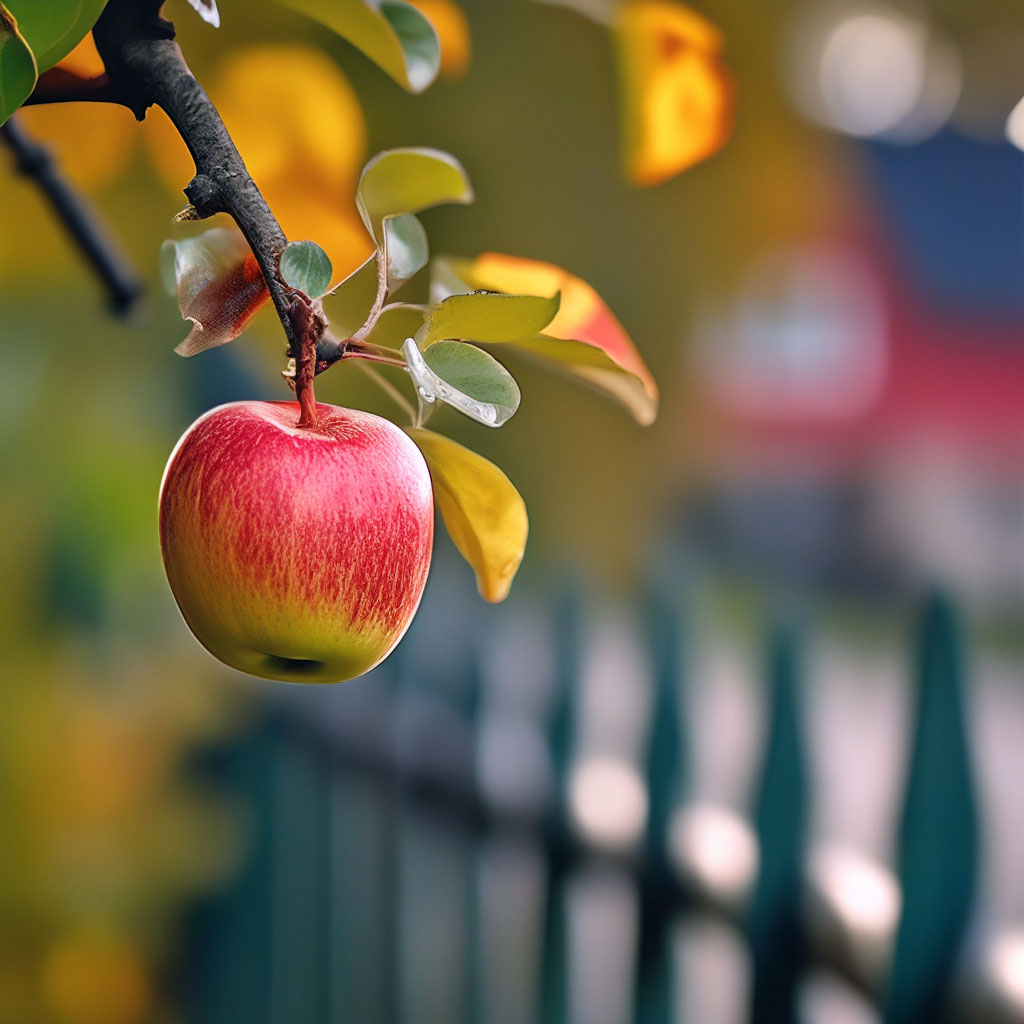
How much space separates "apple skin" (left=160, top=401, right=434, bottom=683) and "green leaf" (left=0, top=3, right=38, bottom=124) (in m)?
0.09

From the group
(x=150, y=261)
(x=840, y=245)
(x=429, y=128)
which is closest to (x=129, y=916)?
(x=150, y=261)

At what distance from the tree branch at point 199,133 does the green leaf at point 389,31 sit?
0.07 m

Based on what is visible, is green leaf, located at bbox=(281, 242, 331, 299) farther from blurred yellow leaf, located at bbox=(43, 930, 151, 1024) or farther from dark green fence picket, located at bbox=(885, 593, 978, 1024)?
blurred yellow leaf, located at bbox=(43, 930, 151, 1024)

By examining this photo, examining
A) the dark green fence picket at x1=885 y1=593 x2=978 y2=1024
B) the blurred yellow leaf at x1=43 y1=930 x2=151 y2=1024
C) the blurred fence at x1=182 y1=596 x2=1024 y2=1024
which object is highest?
the dark green fence picket at x1=885 y1=593 x2=978 y2=1024

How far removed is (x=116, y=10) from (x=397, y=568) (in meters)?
0.15

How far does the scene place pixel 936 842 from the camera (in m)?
0.80

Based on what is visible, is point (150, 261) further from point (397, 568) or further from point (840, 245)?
point (840, 245)

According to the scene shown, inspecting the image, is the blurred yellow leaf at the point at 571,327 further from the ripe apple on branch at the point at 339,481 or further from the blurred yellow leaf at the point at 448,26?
the blurred yellow leaf at the point at 448,26

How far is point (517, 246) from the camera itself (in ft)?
9.23

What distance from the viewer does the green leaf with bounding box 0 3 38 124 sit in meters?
0.23

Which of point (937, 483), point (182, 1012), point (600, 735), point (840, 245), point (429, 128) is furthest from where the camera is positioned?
point (937, 483)

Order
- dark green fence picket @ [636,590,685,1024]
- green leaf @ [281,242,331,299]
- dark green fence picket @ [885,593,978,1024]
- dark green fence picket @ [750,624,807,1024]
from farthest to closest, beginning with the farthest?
dark green fence picket @ [636,590,685,1024] < dark green fence picket @ [750,624,807,1024] < dark green fence picket @ [885,593,978,1024] < green leaf @ [281,242,331,299]

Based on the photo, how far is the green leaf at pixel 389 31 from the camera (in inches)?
12.4

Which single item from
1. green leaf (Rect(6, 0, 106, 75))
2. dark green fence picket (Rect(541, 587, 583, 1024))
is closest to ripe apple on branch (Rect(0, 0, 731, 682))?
green leaf (Rect(6, 0, 106, 75))
